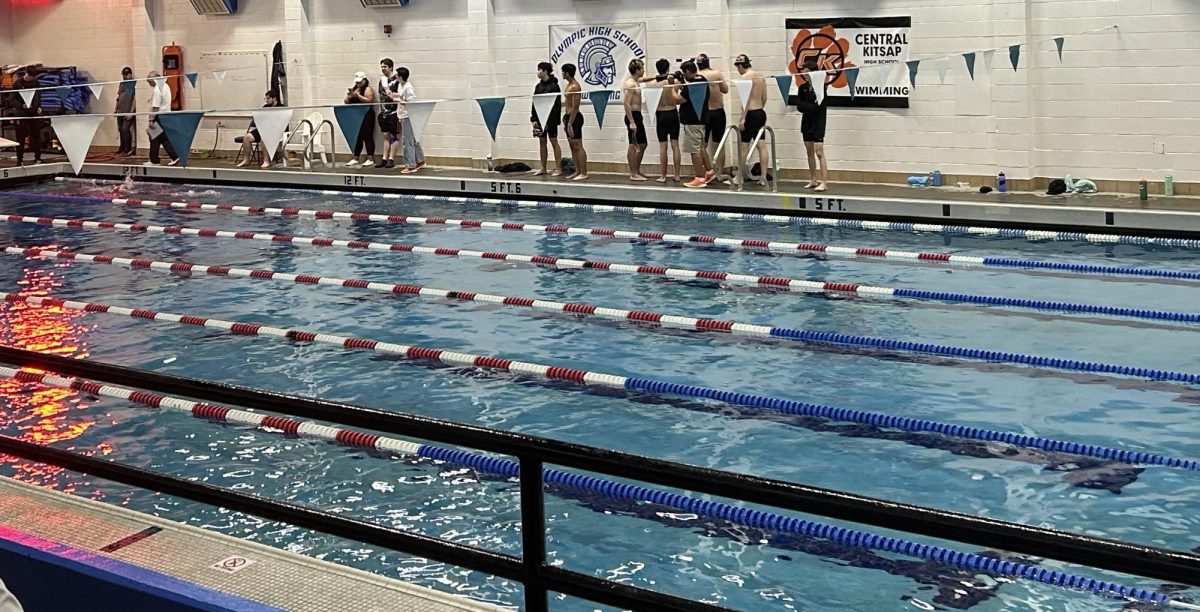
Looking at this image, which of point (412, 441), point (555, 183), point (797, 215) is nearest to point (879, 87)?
point (797, 215)

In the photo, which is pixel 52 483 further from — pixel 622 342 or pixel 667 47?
pixel 667 47

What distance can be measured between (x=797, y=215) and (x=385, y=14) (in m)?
7.89

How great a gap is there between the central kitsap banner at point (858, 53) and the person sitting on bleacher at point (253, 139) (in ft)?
26.0

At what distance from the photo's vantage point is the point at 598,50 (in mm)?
16625

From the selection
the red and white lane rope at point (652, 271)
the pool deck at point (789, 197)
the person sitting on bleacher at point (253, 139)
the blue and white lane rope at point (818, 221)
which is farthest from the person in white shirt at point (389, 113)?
the red and white lane rope at point (652, 271)

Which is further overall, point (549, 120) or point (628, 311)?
point (549, 120)

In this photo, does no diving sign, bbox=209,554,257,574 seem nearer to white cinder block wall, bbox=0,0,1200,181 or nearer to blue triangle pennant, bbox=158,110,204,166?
blue triangle pennant, bbox=158,110,204,166

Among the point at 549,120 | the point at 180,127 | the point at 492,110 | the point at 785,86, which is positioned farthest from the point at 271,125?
the point at 785,86

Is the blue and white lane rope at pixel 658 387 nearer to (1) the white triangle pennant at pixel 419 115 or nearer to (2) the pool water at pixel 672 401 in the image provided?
(2) the pool water at pixel 672 401

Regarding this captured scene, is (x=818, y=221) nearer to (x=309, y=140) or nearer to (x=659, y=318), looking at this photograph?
(x=659, y=318)

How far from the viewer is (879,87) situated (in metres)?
14.2

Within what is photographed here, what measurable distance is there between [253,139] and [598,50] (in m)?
5.49

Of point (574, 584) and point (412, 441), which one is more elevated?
point (574, 584)

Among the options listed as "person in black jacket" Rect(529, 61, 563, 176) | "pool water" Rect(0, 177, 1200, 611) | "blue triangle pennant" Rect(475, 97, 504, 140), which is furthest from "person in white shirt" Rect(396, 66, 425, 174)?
"pool water" Rect(0, 177, 1200, 611)
